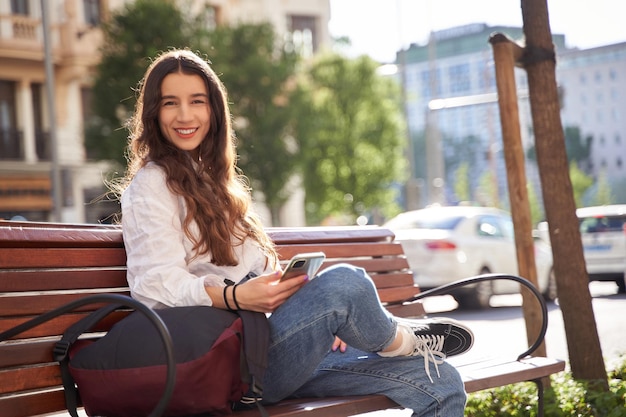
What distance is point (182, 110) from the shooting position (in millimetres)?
3873

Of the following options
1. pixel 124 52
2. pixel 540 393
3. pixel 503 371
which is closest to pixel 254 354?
pixel 503 371

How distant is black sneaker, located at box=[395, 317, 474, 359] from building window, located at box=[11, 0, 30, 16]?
29609 millimetres

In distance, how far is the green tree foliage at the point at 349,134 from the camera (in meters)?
34.5

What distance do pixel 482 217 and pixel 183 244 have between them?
12.5m

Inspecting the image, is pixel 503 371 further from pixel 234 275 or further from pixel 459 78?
pixel 459 78

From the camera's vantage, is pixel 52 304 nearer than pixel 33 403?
No

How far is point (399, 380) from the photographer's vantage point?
3.69 m

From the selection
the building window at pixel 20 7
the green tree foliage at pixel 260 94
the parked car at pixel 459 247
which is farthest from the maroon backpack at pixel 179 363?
the building window at pixel 20 7

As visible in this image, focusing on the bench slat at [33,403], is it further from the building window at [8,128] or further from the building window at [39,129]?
the building window at [39,129]

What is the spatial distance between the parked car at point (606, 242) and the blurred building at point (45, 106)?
14.7 meters

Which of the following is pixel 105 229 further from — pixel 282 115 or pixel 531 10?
pixel 282 115

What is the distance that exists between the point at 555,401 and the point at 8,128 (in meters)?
27.7

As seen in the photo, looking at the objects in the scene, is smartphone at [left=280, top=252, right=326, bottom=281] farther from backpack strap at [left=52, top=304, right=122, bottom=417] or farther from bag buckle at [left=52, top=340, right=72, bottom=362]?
bag buckle at [left=52, top=340, right=72, bottom=362]

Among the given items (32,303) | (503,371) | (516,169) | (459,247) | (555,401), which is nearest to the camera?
(32,303)
